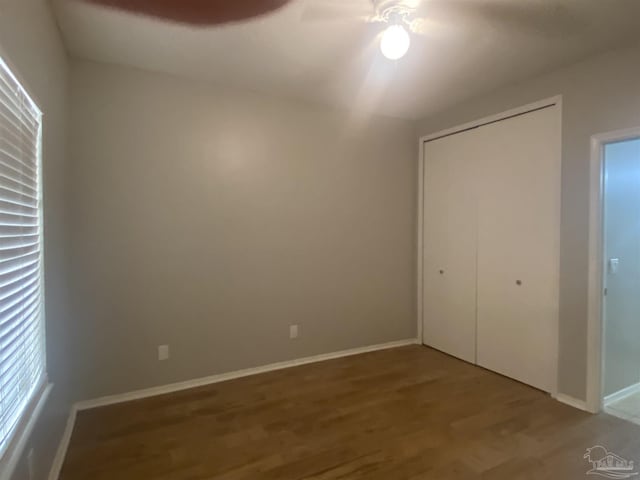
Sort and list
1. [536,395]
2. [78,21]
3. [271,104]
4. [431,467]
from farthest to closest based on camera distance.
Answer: [271,104] < [536,395] < [78,21] < [431,467]

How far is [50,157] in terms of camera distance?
6.50ft

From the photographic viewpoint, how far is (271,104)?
3305 millimetres

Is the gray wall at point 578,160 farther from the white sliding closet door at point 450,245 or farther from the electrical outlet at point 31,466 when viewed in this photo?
the electrical outlet at point 31,466

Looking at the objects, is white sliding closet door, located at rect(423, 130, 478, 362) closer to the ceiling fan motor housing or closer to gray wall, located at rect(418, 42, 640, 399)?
gray wall, located at rect(418, 42, 640, 399)

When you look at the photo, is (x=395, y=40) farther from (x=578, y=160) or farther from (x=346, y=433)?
(x=346, y=433)

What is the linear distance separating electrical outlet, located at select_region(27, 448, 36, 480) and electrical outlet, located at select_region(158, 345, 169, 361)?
4.62 ft

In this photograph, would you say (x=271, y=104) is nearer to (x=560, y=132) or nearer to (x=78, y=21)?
(x=78, y=21)

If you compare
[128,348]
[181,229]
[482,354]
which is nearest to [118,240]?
[181,229]

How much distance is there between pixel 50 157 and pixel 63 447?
5.44ft

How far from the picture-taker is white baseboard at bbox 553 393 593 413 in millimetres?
2638

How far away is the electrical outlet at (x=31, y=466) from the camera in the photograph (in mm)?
1425

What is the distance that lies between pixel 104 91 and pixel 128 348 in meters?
1.94

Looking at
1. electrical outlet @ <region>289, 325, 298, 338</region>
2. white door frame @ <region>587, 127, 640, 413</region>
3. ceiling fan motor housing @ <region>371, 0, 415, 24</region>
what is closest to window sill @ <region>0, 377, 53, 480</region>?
electrical outlet @ <region>289, 325, 298, 338</region>

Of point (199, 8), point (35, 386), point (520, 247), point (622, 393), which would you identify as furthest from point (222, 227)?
point (622, 393)
